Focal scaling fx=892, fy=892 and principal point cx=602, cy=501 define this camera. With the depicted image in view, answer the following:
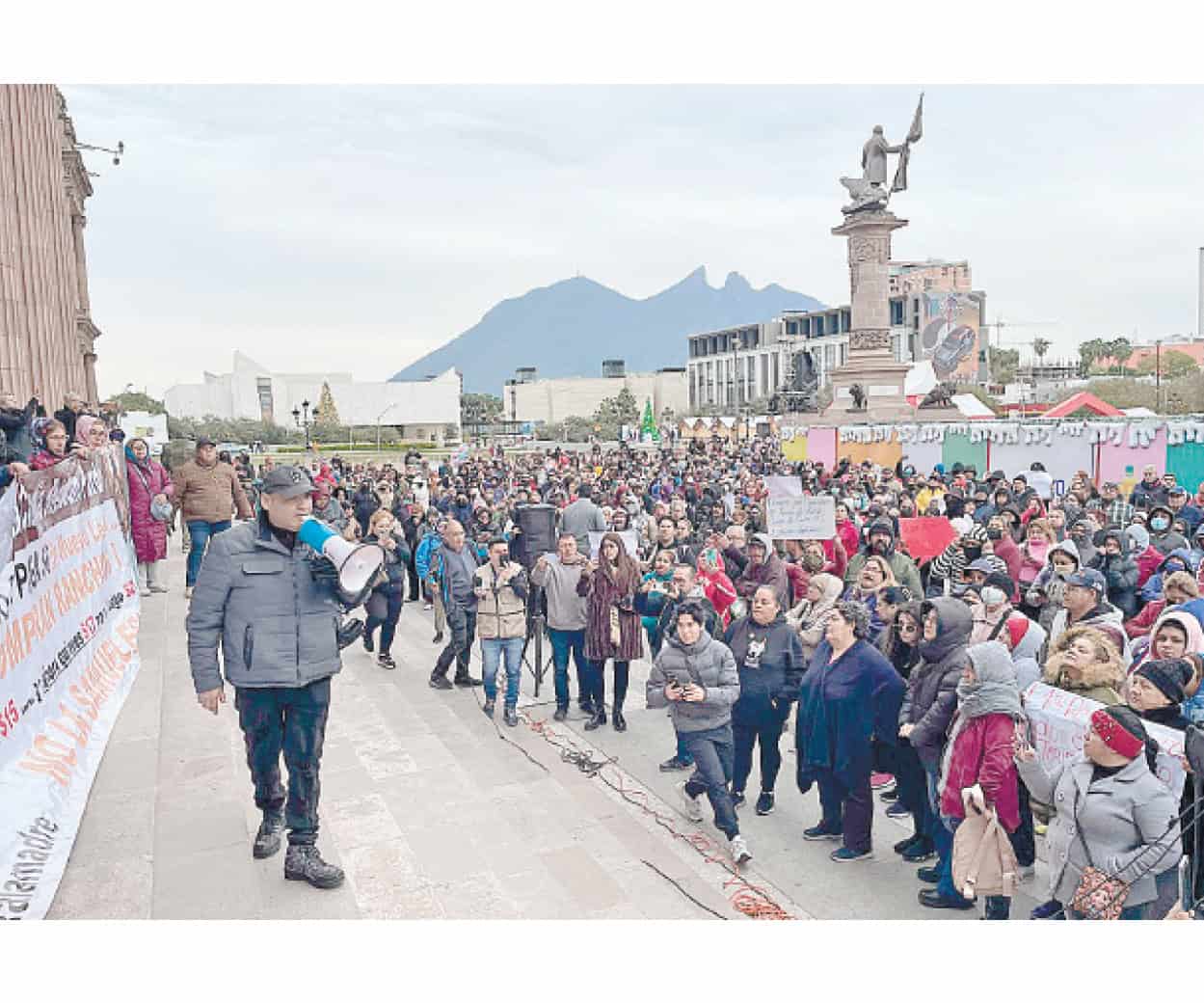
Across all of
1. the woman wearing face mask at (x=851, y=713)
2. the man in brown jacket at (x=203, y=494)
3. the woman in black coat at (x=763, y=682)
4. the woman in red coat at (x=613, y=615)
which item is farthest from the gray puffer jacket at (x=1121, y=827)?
the man in brown jacket at (x=203, y=494)

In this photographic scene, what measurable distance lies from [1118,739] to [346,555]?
342 centimetres

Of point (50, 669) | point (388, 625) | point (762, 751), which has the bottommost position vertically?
point (762, 751)

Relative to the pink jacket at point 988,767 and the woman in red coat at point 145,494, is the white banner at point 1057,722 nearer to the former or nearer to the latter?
the pink jacket at point 988,767

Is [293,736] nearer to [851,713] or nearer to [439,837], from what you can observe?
[439,837]

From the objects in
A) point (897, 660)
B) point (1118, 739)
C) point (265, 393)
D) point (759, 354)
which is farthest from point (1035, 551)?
point (759, 354)

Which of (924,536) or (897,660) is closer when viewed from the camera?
(897,660)

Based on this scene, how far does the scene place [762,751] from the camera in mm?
5898

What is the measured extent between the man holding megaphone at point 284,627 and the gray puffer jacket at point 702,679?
1.91 meters

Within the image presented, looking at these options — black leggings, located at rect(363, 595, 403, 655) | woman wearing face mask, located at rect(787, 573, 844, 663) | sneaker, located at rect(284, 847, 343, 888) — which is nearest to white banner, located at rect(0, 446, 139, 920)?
sneaker, located at rect(284, 847, 343, 888)

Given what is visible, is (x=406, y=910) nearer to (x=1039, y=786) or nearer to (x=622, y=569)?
(x=1039, y=786)

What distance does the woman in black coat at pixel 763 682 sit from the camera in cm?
570

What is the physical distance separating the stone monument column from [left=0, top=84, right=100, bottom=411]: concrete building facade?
A: 25.9m

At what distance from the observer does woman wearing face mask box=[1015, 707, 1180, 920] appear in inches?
142

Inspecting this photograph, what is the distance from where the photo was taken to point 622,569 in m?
7.37
